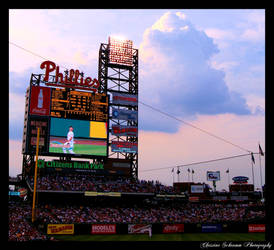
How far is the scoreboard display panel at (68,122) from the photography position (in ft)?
138

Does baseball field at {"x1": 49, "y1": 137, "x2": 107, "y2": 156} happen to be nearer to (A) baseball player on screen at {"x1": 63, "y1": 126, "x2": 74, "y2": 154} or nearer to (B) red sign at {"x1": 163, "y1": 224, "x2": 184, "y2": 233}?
(A) baseball player on screen at {"x1": 63, "y1": 126, "x2": 74, "y2": 154}

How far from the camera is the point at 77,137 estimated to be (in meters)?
44.0

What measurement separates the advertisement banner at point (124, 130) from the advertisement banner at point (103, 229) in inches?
620

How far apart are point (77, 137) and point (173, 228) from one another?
17.7 metres

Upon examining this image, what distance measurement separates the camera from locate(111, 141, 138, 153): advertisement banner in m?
47.7

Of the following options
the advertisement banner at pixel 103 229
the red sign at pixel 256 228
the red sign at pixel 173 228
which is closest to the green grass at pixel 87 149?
the advertisement banner at pixel 103 229

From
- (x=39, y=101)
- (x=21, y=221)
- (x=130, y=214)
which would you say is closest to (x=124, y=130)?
(x=130, y=214)

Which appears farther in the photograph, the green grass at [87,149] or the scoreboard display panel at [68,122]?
the green grass at [87,149]

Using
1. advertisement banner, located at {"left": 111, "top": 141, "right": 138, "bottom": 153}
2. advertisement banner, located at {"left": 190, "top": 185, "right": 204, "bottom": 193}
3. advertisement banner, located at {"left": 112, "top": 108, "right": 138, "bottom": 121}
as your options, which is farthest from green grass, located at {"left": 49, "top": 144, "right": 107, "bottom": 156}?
advertisement banner, located at {"left": 190, "top": 185, "right": 204, "bottom": 193}

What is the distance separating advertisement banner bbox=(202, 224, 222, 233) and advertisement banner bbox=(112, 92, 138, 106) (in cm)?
2154

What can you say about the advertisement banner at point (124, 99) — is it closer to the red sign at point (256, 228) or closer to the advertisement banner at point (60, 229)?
the advertisement banner at point (60, 229)
